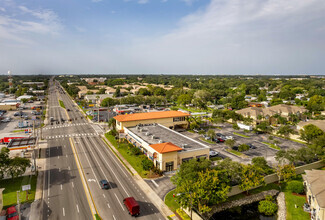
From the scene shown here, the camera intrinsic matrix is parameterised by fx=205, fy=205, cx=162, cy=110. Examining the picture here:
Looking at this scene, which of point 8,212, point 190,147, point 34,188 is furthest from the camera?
point 190,147

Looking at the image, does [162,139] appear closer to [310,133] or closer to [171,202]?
[171,202]

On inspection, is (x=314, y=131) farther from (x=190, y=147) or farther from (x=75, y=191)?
(x=75, y=191)

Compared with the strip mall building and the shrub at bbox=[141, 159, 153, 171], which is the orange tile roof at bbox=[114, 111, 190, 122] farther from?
the shrub at bbox=[141, 159, 153, 171]

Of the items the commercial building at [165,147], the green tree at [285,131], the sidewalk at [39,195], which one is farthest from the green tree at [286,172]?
the sidewalk at [39,195]

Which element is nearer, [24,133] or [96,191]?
[96,191]

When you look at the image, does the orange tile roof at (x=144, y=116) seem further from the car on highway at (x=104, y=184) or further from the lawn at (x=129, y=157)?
the car on highway at (x=104, y=184)

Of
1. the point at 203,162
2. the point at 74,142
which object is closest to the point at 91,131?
the point at 74,142

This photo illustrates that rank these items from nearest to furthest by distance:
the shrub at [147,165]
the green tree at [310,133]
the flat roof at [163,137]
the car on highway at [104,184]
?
1. the car on highway at [104,184]
2. the shrub at [147,165]
3. the flat roof at [163,137]
4. the green tree at [310,133]

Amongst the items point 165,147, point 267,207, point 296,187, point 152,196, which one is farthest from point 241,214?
point 165,147
